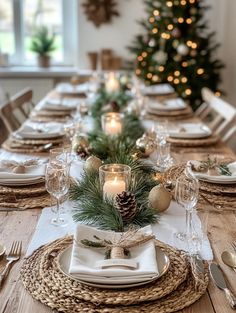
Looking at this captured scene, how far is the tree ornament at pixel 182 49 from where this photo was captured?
15.2ft

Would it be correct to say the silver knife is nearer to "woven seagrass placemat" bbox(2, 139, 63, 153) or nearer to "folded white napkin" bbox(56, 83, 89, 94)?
→ "woven seagrass placemat" bbox(2, 139, 63, 153)

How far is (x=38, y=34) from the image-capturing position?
5.12m

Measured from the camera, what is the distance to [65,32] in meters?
5.23

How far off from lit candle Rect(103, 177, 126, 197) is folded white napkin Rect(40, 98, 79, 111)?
5.40 ft

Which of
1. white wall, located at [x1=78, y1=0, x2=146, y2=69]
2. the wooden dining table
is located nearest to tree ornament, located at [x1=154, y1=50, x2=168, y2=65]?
white wall, located at [x1=78, y1=0, x2=146, y2=69]

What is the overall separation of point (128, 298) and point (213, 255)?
299mm

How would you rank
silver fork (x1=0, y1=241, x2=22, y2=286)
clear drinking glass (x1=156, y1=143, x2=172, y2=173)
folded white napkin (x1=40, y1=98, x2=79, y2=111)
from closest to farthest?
1. silver fork (x1=0, y1=241, x2=22, y2=286)
2. clear drinking glass (x1=156, y1=143, x2=172, y2=173)
3. folded white napkin (x1=40, y1=98, x2=79, y2=111)

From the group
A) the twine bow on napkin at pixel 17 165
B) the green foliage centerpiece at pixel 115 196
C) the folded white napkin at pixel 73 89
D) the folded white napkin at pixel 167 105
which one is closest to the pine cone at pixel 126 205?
the green foliage centerpiece at pixel 115 196

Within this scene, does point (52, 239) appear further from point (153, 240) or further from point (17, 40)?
point (17, 40)

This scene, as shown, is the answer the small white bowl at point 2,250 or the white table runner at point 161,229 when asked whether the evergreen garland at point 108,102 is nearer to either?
the white table runner at point 161,229

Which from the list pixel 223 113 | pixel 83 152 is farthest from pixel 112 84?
pixel 83 152

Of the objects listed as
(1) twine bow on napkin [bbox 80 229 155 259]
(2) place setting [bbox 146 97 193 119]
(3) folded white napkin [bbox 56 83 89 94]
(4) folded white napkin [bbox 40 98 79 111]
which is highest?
(1) twine bow on napkin [bbox 80 229 155 259]

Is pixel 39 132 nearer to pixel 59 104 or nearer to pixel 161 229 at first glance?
pixel 59 104

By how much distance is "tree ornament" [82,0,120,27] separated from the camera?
4957 millimetres
